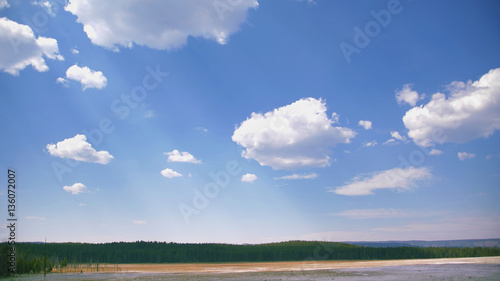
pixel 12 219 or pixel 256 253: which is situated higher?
pixel 12 219

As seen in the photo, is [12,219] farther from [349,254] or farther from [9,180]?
[349,254]

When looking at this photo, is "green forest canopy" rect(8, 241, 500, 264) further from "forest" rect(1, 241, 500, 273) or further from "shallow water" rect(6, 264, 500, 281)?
"shallow water" rect(6, 264, 500, 281)

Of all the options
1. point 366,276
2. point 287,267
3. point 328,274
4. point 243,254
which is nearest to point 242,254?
point 243,254

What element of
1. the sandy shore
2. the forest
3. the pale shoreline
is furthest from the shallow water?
the forest

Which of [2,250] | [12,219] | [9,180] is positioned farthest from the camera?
[2,250]

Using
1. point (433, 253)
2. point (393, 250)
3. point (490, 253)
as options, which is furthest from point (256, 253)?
point (490, 253)

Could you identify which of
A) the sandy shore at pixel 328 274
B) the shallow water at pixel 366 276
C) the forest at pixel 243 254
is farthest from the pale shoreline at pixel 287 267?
the forest at pixel 243 254

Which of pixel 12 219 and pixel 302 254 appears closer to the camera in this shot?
pixel 12 219

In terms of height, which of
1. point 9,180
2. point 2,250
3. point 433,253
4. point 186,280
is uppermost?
point 9,180

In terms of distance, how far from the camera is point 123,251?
564ft

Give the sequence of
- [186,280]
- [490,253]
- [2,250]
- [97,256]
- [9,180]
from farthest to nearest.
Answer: [97,256], [490,253], [2,250], [186,280], [9,180]

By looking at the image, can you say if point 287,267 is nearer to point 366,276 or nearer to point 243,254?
point 366,276

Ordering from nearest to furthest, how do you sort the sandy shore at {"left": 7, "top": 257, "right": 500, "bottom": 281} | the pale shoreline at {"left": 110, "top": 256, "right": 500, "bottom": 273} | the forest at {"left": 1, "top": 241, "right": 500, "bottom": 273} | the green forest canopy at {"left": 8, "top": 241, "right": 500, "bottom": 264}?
the sandy shore at {"left": 7, "top": 257, "right": 500, "bottom": 281}
the pale shoreline at {"left": 110, "top": 256, "right": 500, "bottom": 273}
the forest at {"left": 1, "top": 241, "right": 500, "bottom": 273}
the green forest canopy at {"left": 8, "top": 241, "right": 500, "bottom": 264}

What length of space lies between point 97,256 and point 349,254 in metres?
116
